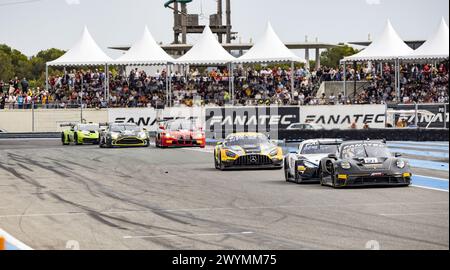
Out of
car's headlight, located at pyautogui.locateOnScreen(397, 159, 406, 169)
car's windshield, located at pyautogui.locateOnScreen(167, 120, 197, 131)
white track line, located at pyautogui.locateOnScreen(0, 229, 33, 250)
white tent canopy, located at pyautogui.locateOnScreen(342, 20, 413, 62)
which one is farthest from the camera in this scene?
white tent canopy, located at pyautogui.locateOnScreen(342, 20, 413, 62)

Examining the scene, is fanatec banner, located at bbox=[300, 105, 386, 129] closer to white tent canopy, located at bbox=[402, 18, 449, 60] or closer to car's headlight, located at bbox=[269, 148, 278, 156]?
white tent canopy, located at bbox=[402, 18, 449, 60]

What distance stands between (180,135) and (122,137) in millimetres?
2564

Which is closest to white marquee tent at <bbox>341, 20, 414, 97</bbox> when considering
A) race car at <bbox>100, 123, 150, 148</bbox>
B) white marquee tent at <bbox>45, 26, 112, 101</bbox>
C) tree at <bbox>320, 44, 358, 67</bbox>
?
race car at <bbox>100, 123, 150, 148</bbox>

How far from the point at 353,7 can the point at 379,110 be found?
84.6ft

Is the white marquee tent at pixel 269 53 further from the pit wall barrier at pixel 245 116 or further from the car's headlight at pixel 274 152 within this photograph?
the car's headlight at pixel 274 152

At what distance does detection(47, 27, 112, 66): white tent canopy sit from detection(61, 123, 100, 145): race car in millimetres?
6067

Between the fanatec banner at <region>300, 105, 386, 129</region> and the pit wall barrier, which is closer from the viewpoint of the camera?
the pit wall barrier

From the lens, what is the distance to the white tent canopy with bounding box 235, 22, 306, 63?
4781cm

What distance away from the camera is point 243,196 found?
18406mm

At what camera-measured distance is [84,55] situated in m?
49.6

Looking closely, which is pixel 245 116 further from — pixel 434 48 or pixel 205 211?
pixel 205 211

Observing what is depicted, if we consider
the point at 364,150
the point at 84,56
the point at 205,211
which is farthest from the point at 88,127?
the point at 205,211

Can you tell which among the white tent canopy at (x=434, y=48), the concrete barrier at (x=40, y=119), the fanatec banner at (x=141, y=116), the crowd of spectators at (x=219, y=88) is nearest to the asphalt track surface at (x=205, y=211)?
the white tent canopy at (x=434, y=48)
